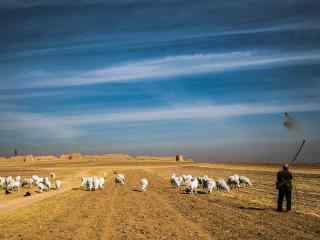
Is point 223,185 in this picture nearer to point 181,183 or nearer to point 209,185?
point 209,185

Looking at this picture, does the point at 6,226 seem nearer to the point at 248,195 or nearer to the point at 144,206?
the point at 144,206

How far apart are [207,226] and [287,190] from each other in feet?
19.8

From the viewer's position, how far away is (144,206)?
26.8 m

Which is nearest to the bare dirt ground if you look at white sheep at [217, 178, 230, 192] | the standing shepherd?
the standing shepherd

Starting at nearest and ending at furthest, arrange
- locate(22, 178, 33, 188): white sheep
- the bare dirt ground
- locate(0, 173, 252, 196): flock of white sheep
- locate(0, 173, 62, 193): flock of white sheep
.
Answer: the bare dirt ground → locate(0, 173, 252, 196): flock of white sheep → locate(0, 173, 62, 193): flock of white sheep → locate(22, 178, 33, 188): white sheep

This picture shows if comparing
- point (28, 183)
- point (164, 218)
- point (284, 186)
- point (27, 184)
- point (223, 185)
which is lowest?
point (27, 184)

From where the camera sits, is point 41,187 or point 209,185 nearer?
point 209,185

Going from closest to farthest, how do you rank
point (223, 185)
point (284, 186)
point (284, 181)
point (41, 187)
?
point (284, 186) → point (284, 181) → point (223, 185) → point (41, 187)

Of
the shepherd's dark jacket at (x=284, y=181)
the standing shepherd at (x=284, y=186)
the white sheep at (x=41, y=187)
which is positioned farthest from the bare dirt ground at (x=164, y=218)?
the white sheep at (x=41, y=187)

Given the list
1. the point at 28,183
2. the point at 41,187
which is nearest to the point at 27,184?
the point at 28,183

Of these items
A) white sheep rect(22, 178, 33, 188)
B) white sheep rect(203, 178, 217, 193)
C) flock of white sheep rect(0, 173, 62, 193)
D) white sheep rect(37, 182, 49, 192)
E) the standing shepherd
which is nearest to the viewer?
the standing shepherd

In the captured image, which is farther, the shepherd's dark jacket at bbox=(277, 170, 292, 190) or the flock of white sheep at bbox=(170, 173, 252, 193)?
the flock of white sheep at bbox=(170, 173, 252, 193)

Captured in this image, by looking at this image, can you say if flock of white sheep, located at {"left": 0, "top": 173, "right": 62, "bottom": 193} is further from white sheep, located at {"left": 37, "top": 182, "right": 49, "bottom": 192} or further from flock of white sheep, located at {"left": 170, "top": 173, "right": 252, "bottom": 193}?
flock of white sheep, located at {"left": 170, "top": 173, "right": 252, "bottom": 193}

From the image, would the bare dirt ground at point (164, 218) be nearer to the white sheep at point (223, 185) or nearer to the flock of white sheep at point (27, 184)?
the white sheep at point (223, 185)
